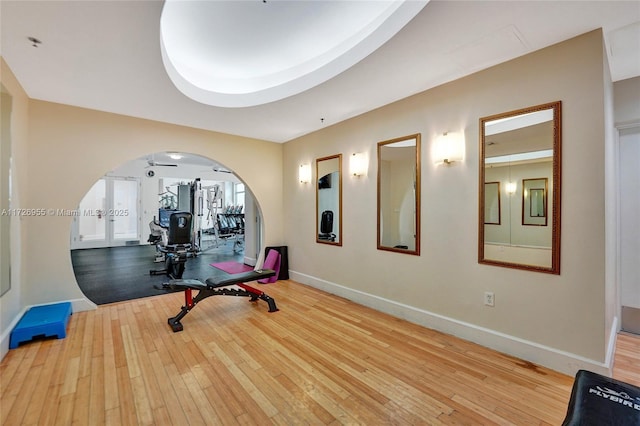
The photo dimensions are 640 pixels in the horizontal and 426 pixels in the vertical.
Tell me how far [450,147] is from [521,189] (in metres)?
0.73

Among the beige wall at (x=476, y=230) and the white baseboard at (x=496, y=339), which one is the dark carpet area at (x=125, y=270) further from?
the white baseboard at (x=496, y=339)

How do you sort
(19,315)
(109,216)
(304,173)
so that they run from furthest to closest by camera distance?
(109,216), (304,173), (19,315)

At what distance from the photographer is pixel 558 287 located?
7.16 feet

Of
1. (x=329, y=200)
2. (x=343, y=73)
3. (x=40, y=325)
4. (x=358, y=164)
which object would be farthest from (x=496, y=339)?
(x=40, y=325)

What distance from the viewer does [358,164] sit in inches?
149

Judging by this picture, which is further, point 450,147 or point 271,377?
point 450,147

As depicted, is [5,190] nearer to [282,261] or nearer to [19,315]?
[19,315]

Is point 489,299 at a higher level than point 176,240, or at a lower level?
lower

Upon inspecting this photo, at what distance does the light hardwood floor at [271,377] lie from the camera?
1.72m

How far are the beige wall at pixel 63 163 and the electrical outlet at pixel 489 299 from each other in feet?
14.7

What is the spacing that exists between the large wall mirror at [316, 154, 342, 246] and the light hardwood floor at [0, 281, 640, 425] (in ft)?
4.74

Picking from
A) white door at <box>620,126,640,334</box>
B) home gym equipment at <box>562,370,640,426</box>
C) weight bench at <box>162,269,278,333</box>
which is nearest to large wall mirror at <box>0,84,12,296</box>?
weight bench at <box>162,269,278,333</box>

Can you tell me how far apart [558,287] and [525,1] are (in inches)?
82.1

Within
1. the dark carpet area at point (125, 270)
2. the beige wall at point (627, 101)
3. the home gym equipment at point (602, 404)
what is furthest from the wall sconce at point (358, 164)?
the dark carpet area at point (125, 270)
